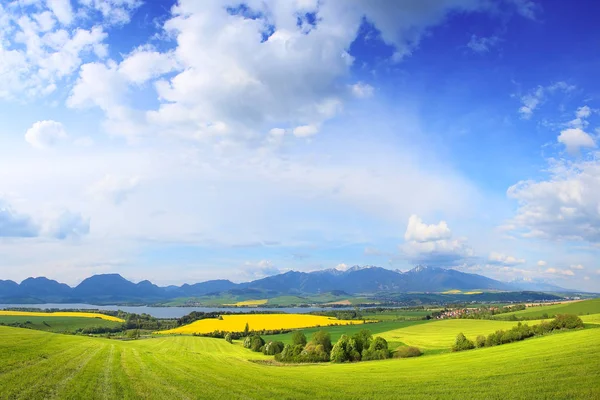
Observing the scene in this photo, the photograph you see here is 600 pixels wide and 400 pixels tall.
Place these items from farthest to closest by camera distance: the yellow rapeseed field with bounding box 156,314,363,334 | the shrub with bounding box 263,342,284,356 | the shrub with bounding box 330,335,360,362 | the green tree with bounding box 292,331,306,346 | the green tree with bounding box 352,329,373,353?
the yellow rapeseed field with bounding box 156,314,363,334 < the green tree with bounding box 292,331,306,346 < the shrub with bounding box 263,342,284,356 < the green tree with bounding box 352,329,373,353 < the shrub with bounding box 330,335,360,362

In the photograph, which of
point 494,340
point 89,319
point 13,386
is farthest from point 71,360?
point 89,319

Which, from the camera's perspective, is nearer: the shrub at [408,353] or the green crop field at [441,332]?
A: the shrub at [408,353]

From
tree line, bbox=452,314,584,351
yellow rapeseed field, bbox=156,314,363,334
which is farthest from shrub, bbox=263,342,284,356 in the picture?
yellow rapeseed field, bbox=156,314,363,334

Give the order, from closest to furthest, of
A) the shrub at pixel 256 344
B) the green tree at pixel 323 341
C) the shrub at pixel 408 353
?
the shrub at pixel 408 353, the green tree at pixel 323 341, the shrub at pixel 256 344

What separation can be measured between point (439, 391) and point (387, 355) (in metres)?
48.6

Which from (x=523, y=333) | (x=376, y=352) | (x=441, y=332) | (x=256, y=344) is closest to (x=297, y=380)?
(x=376, y=352)

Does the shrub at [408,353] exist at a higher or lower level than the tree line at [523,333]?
lower

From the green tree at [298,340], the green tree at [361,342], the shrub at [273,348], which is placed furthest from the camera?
the green tree at [298,340]

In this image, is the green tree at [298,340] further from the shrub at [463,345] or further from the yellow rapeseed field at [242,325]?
the yellow rapeseed field at [242,325]

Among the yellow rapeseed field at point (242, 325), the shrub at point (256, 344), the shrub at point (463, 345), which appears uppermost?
the shrub at point (463, 345)

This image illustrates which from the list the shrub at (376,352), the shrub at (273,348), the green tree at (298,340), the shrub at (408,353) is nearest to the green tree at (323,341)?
the green tree at (298,340)

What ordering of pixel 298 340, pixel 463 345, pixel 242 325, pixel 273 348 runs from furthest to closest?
1. pixel 242 325
2. pixel 298 340
3. pixel 273 348
4. pixel 463 345

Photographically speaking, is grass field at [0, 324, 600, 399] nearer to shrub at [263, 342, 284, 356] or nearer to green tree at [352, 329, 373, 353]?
green tree at [352, 329, 373, 353]

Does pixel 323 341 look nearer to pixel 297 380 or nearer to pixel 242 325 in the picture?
pixel 297 380
